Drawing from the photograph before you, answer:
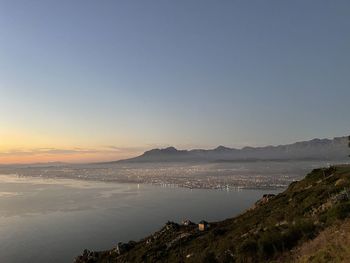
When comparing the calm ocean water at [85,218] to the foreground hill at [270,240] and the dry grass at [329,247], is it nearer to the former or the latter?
the foreground hill at [270,240]

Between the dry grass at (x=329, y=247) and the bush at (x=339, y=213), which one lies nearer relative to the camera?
the dry grass at (x=329, y=247)

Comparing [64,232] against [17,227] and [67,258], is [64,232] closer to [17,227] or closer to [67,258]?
[17,227]

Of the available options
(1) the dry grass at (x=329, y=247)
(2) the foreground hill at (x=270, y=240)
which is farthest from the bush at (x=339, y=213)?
(1) the dry grass at (x=329, y=247)

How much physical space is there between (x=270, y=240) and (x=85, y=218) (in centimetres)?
8075

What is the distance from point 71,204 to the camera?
124m

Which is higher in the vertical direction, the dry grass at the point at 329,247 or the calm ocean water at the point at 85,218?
the dry grass at the point at 329,247

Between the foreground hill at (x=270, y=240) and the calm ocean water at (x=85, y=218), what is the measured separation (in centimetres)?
2407

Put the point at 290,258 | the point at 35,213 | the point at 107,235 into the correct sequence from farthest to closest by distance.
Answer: the point at 35,213
the point at 107,235
the point at 290,258

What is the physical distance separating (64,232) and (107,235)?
9.74 meters

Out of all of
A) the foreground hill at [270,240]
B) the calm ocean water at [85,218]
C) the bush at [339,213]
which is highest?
the bush at [339,213]

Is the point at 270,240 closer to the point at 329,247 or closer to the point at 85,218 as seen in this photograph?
the point at 329,247

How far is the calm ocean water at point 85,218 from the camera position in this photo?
69562 millimetres

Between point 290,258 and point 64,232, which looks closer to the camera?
point 290,258

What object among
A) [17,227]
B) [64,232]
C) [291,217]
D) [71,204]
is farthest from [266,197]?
[71,204]
